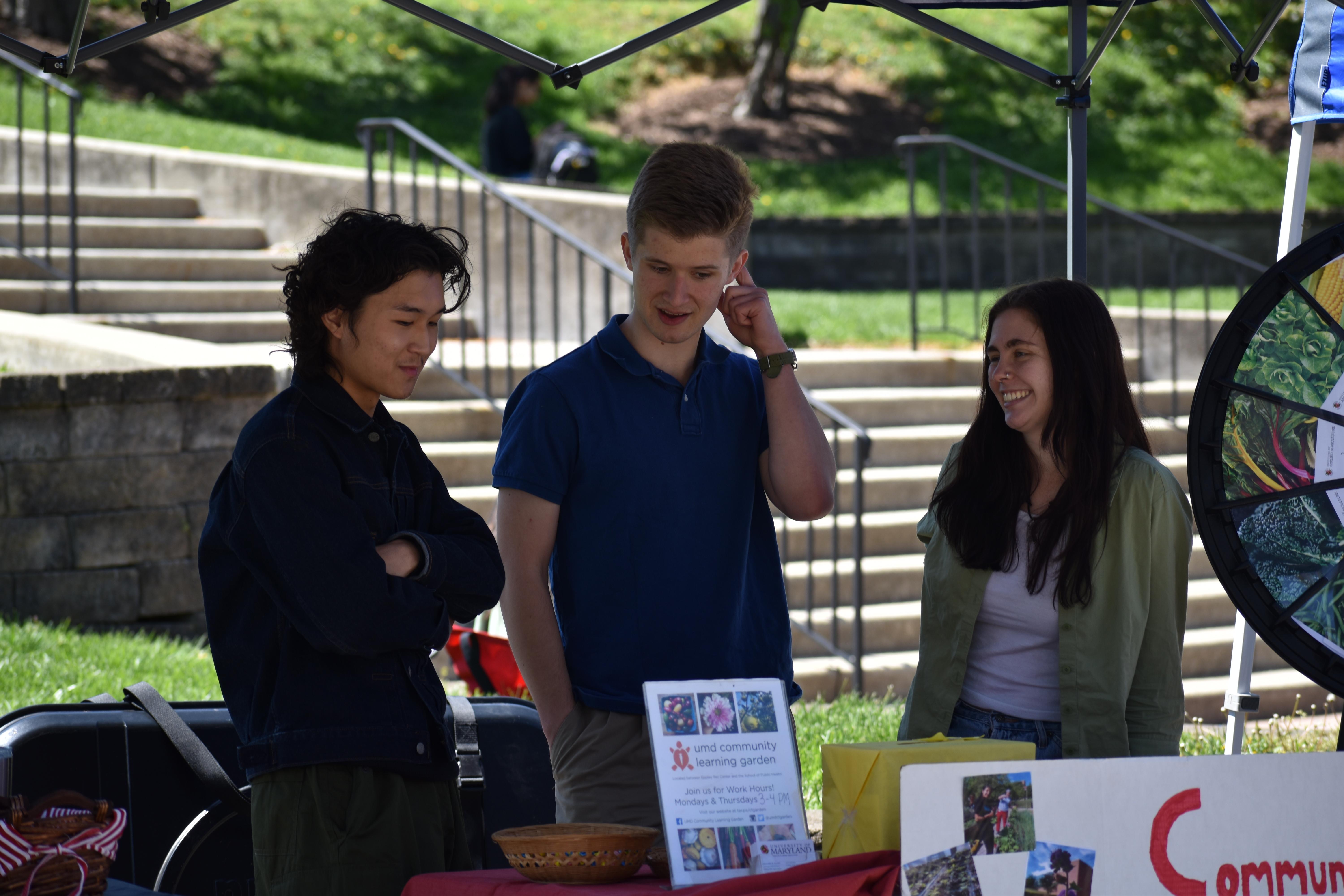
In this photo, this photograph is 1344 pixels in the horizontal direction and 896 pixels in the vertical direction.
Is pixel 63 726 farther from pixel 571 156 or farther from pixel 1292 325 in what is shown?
pixel 571 156

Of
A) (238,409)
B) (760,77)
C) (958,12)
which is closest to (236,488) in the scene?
(238,409)

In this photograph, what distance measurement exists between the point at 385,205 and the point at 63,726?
722 centimetres

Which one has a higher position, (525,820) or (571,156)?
(571,156)

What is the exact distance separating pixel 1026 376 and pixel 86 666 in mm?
4067

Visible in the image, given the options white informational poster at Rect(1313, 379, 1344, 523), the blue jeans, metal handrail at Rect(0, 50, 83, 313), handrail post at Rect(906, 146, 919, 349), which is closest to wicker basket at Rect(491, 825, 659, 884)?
the blue jeans

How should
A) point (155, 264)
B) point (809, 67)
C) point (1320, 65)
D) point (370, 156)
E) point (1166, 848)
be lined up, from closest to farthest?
point (1166, 848) < point (1320, 65) < point (370, 156) < point (155, 264) < point (809, 67)

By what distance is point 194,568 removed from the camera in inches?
256

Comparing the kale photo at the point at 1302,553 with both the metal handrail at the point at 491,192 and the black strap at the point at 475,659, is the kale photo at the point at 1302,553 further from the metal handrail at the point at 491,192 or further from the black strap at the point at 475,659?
the metal handrail at the point at 491,192

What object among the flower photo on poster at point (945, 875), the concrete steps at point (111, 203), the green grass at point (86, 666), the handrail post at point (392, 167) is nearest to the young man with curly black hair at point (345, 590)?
the flower photo on poster at point (945, 875)

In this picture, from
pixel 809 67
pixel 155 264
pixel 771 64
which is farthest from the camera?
pixel 809 67

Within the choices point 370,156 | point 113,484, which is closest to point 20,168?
point 370,156

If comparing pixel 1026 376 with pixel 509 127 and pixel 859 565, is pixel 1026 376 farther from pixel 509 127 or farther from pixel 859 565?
pixel 509 127

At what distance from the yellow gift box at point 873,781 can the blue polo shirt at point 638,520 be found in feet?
1.78

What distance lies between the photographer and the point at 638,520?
98.9 inches
